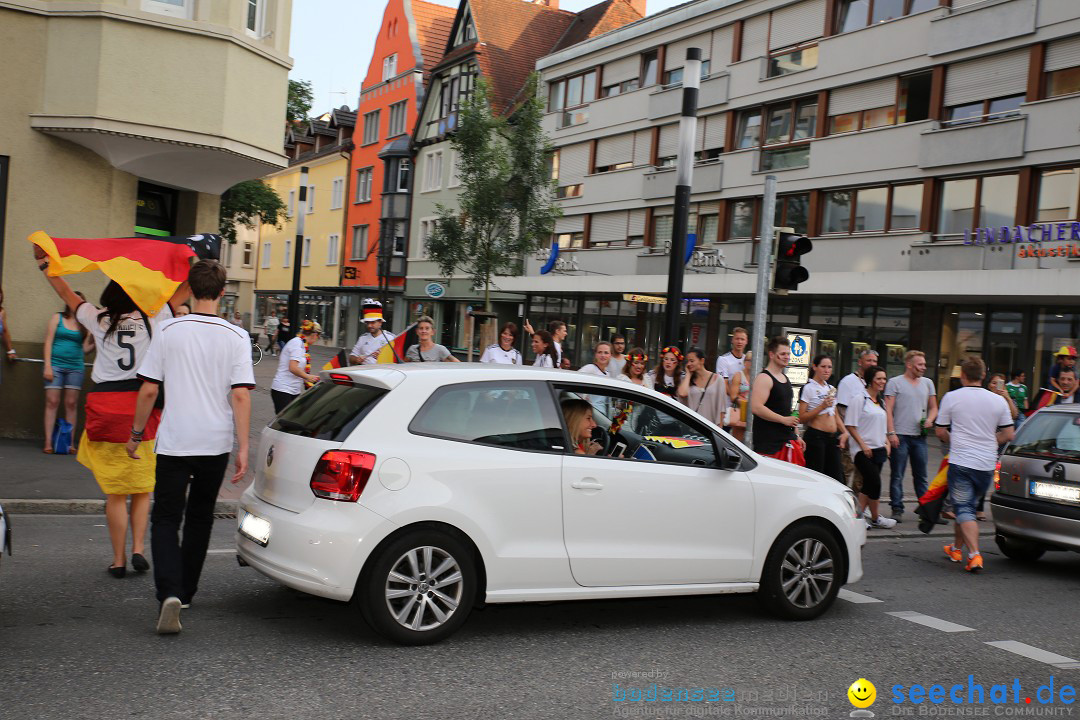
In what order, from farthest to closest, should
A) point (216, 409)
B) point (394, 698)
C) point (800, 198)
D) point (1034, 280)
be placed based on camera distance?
point (800, 198), point (1034, 280), point (216, 409), point (394, 698)

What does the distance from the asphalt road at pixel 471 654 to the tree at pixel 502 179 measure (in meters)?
22.3

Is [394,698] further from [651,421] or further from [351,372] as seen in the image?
[651,421]

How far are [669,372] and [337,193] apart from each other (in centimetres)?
5292

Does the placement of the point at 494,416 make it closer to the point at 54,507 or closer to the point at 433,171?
the point at 54,507

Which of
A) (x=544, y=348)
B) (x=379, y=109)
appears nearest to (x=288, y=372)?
(x=544, y=348)

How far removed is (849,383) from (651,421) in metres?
5.42

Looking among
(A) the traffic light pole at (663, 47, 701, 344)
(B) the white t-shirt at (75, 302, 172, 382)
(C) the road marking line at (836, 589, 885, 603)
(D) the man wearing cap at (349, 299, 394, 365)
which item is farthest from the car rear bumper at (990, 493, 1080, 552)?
(B) the white t-shirt at (75, 302, 172, 382)

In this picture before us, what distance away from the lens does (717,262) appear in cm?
3375

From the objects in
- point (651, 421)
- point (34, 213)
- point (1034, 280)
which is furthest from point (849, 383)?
point (1034, 280)

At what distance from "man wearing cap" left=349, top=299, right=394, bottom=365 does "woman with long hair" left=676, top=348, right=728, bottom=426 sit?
3.42m

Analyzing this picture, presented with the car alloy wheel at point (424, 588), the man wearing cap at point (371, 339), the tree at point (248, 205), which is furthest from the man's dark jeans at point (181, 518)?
the tree at point (248, 205)

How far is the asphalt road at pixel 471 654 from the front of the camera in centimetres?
454

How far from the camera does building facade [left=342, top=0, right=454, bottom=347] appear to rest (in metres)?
54.1

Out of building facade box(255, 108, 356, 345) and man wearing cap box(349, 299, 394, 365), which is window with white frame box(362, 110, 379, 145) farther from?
man wearing cap box(349, 299, 394, 365)
